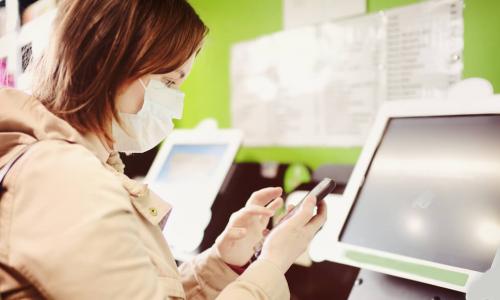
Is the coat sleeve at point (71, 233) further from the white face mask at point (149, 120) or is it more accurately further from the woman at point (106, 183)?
the white face mask at point (149, 120)

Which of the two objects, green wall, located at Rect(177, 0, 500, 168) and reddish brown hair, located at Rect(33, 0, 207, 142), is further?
green wall, located at Rect(177, 0, 500, 168)

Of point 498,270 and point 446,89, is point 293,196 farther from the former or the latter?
point 498,270

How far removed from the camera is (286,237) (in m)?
0.77

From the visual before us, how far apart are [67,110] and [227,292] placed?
1.32ft

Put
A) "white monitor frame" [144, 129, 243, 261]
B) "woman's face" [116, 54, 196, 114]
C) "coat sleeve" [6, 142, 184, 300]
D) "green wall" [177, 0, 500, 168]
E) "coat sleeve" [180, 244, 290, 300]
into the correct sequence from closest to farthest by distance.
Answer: "coat sleeve" [6, 142, 184, 300]
"coat sleeve" [180, 244, 290, 300]
"woman's face" [116, 54, 196, 114]
"green wall" [177, 0, 500, 168]
"white monitor frame" [144, 129, 243, 261]

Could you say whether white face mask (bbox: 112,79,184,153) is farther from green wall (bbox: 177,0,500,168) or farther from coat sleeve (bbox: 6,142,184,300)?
green wall (bbox: 177,0,500,168)

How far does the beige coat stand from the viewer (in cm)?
53

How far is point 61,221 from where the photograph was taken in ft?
1.76

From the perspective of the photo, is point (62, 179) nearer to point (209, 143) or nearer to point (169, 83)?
point (169, 83)

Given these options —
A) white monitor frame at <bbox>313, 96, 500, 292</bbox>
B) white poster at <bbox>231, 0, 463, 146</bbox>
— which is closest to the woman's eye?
white monitor frame at <bbox>313, 96, 500, 292</bbox>

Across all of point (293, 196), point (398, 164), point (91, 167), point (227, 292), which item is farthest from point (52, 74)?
point (293, 196)

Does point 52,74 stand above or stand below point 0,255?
above

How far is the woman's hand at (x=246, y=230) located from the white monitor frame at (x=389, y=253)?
0.15 m

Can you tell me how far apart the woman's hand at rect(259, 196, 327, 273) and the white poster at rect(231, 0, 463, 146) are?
0.80 meters
